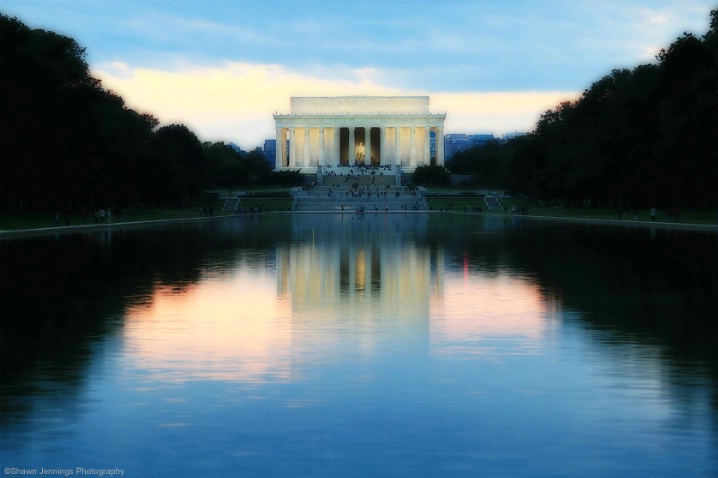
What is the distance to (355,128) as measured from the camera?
19500 centimetres

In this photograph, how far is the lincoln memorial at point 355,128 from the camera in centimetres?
18975

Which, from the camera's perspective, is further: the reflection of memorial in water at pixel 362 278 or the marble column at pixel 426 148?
the marble column at pixel 426 148

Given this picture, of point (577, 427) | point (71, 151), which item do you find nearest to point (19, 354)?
point (577, 427)

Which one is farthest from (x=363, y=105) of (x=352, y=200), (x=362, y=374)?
(x=362, y=374)

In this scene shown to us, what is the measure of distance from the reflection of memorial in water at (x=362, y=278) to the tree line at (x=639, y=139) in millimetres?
33347

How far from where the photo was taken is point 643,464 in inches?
336

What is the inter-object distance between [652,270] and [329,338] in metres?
16.3

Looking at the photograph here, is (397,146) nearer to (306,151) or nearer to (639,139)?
(306,151)

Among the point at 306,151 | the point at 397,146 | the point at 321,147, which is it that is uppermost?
the point at 397,146

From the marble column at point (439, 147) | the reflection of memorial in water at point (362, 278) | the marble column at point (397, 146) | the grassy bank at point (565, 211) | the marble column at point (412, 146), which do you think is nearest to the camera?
the reflection of memorial in water at point (362, 278)

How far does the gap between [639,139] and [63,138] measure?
146 ft

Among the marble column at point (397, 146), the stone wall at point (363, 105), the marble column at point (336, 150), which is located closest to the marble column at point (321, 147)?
the marble column at point (336, 150)

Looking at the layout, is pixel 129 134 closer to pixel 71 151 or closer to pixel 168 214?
pixel 168 214

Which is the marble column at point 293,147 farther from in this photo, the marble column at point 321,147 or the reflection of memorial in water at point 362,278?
the reflection of memorial in water at point 362,278
